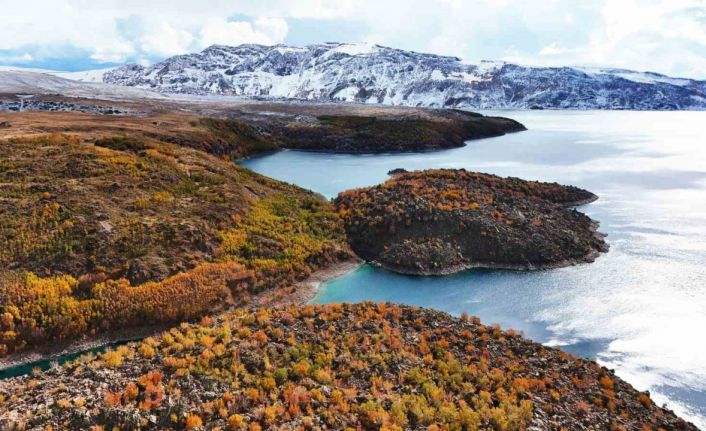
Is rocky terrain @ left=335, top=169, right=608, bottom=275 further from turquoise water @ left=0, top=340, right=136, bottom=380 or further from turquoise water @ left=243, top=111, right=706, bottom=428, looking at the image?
turquoise water @ left=0, top=340, right=136, bottom=380

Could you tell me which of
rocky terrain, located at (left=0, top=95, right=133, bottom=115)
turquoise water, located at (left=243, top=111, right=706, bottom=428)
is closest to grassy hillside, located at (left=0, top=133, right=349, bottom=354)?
turquoise water, located at (left=243, top=111, right=706, bottom=428)

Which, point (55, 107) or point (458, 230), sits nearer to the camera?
point (458, 230)

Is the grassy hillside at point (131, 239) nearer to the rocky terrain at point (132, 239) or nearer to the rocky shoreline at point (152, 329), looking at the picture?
the rocky terrain at point (132, 239)

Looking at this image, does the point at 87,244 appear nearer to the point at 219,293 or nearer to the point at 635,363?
the point at 219,293

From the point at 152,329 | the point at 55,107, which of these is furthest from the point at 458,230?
the point at 55,107

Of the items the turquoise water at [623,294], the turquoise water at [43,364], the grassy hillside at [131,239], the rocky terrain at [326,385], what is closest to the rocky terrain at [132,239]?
the grassy hillside at [131,239]

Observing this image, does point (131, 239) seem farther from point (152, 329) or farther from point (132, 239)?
point (152, 329)
